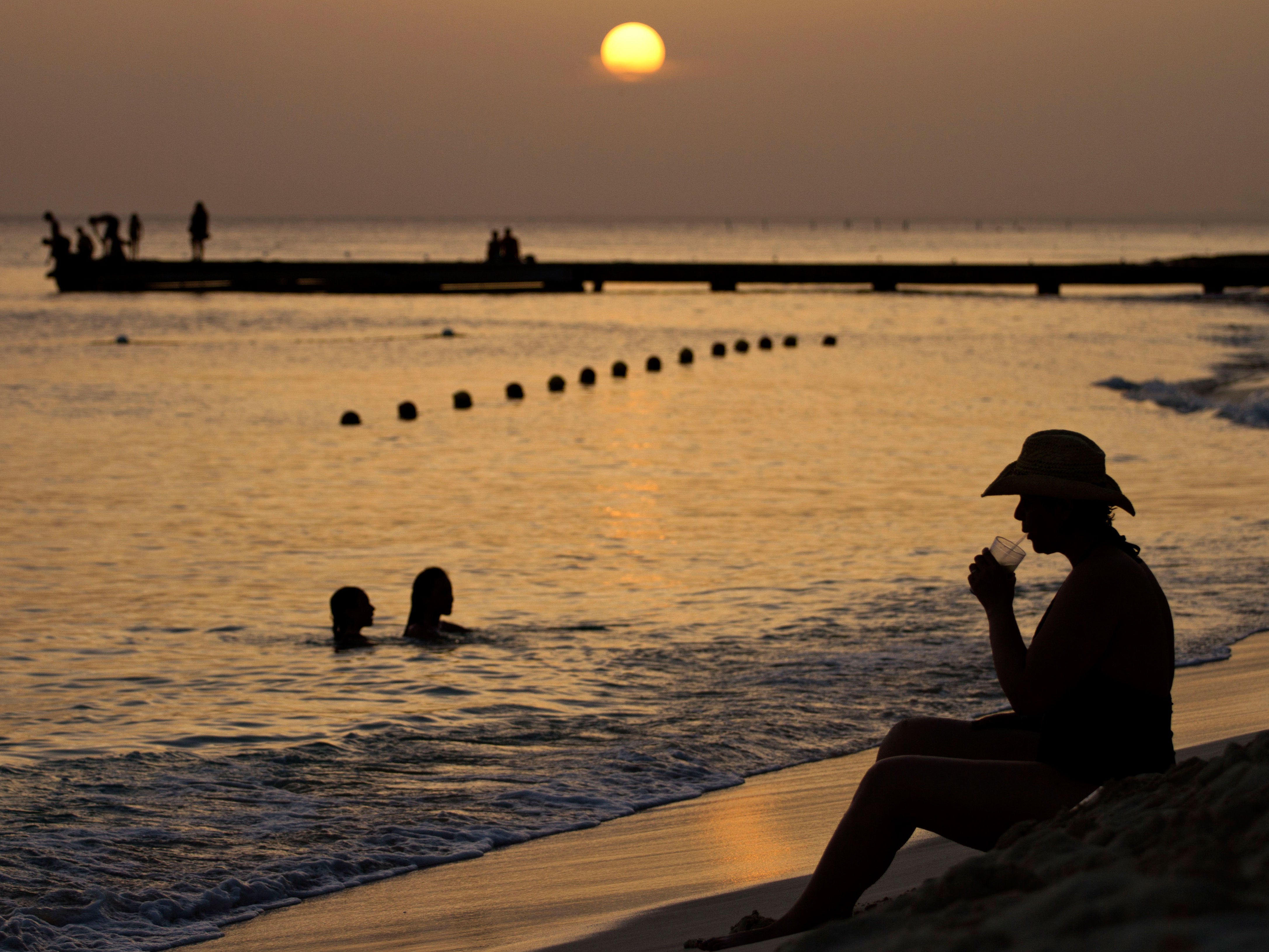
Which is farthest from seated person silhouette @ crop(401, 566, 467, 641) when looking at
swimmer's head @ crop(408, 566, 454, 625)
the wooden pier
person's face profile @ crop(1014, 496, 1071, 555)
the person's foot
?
the wooden pier

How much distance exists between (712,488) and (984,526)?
334cm

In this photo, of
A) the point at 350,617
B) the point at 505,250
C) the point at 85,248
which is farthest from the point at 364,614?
the point at 505,250

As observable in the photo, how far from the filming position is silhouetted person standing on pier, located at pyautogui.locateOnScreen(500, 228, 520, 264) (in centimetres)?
5456

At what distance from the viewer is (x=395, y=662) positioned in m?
8.17

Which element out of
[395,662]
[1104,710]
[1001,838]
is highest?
[1104,710]

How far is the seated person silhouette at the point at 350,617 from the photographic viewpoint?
8.35m

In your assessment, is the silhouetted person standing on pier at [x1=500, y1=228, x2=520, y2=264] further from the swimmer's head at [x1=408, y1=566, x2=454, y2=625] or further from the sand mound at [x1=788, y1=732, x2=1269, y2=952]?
the sand mound at [x1=788, y1=732, x2=1269, y2=952]

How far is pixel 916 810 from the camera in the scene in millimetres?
3447

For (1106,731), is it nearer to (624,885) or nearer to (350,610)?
(624,885)

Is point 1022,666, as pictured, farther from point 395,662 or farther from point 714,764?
point 395,662

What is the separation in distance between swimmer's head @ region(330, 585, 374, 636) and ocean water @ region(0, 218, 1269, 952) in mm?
A: 184

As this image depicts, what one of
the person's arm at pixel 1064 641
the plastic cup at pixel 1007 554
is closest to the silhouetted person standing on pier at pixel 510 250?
→ the plastic cup at pixel 1007 554

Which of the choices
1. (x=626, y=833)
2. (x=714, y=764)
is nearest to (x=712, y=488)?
(x=714, y=764)

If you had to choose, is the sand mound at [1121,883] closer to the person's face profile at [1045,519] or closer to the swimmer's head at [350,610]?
the person's face profile at [1045,519]
